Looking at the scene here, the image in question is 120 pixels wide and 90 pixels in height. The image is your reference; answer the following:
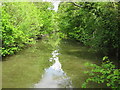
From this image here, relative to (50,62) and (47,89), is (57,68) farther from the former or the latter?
(47,89)

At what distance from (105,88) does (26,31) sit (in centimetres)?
843

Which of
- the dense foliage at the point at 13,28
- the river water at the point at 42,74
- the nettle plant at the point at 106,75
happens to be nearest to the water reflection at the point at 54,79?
the river water at the point at 42,74

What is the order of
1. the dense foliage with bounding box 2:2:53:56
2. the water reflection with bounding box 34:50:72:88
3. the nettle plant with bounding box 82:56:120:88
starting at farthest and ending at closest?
the dense foliage with bounding box 2:2:53:56 → the water reflection with bounding box 34:50:72:88 → the nettle plant with bounding box 82:56:120:88

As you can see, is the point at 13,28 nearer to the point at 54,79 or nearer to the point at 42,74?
the point at 42,74

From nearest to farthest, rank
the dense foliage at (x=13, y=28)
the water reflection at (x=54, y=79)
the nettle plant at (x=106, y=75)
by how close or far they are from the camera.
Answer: the nettle plant at (x=106, y=75) < the water reflection at (x=54, y=79) < the dense foliage at (x=13, y=28)

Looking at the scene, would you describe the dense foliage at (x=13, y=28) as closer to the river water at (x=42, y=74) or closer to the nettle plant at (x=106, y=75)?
the river water at (x=42, y=74)

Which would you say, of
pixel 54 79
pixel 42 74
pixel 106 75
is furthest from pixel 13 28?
pixel 106 75

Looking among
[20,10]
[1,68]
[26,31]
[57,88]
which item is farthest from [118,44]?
[20,10]

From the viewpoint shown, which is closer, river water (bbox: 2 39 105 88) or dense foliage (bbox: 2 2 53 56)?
river water (bbox: 2 39 105 88)

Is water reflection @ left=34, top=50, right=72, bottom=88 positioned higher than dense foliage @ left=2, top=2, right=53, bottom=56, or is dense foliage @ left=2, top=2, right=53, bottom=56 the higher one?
dense foliage @ left=2, top=2, right=53, bottom=56

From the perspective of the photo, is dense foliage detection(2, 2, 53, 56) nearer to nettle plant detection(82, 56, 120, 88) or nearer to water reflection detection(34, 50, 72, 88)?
water reflection detection(34, 50, 72, 88)

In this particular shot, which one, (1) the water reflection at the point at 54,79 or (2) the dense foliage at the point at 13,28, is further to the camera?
(2) the dense foliage at the point at 13,28

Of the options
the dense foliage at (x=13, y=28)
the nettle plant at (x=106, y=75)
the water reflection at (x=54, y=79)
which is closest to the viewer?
the nettle plant at (x=106, y=75)

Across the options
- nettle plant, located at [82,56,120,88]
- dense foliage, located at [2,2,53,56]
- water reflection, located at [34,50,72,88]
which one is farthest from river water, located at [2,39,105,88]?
nettle plant, located at [82,56,120,88]
